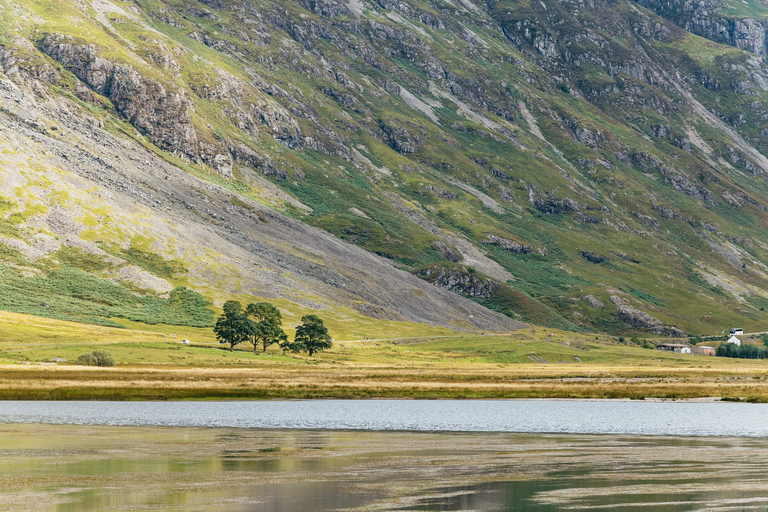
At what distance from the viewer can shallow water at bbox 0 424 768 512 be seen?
25328 mm

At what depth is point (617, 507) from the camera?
23.9 m

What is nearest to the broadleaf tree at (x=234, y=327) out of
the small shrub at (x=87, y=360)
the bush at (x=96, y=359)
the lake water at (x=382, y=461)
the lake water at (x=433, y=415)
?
the bush at (x=96, y=359)

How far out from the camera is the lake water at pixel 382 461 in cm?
2570

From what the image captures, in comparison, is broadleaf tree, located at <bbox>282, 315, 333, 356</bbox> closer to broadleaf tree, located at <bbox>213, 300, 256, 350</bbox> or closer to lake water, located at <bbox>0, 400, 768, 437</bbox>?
broadleaf tree, located at <bbox>213, 300, 256, 350</bbox>

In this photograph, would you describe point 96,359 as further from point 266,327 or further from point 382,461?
point 382,461

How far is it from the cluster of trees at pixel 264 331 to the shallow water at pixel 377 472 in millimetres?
122914

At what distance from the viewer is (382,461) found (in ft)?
120

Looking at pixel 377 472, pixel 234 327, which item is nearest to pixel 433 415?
pixel 377 472

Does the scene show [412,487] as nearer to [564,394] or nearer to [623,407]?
[623,407]

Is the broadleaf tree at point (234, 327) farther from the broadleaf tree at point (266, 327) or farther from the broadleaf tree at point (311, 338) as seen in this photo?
the broadleaf tree at point (311, 338)

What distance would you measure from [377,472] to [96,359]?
356 feet

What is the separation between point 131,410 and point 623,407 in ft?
167

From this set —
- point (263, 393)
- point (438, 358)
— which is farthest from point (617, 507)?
point (438, 358)

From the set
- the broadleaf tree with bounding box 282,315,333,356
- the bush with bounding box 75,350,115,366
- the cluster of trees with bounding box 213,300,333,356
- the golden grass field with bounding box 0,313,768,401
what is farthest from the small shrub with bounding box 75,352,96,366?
the broadleaf tree with bounding box 282,315,333,356
